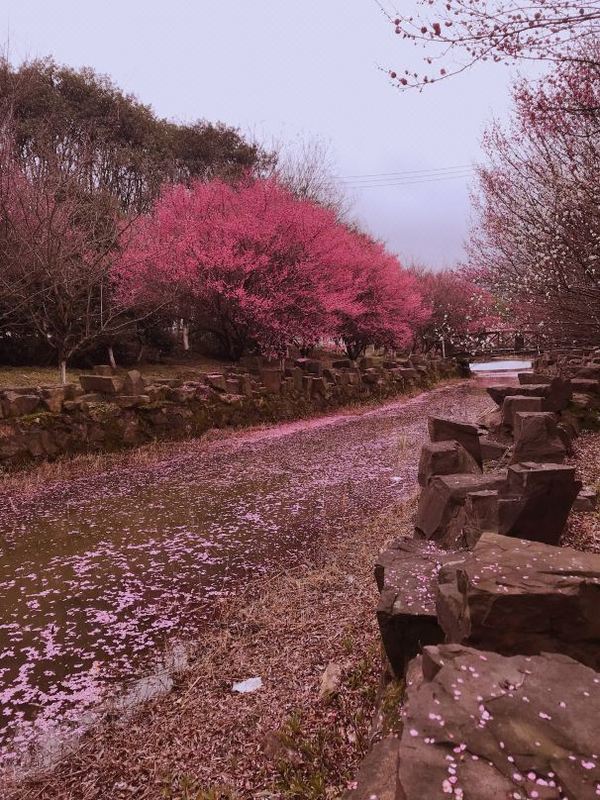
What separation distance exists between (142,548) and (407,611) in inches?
154

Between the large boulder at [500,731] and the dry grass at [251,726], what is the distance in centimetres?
102

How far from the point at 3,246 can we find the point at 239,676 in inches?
467

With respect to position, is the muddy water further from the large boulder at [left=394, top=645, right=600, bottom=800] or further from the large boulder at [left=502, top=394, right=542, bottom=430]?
the large boulder at [left=394, top=645, right=600, bottom=800]

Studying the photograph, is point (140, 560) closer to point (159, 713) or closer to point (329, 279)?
point (159, 713)

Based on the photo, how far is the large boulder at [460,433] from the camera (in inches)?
282

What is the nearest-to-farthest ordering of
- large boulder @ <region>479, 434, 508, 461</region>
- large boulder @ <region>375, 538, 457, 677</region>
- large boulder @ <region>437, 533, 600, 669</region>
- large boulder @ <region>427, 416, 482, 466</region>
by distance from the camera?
large boulder @ <region>437, 533, 600, 669</region> → large boulder @ <region>375, 538, 457, 677</region> → large boulder @ <region>427, 416, 482, 466</region> → large boulder @ <region>479, 434, 508, 461</region>

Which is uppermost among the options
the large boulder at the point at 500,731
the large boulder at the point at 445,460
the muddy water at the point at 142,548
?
the large boulder at the point at 500,731

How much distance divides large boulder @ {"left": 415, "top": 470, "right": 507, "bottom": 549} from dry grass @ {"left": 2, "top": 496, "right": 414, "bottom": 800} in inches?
33.5

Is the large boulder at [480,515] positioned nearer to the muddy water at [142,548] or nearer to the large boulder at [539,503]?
the large boulder at [539,503]

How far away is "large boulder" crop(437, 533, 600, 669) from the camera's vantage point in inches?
90.2

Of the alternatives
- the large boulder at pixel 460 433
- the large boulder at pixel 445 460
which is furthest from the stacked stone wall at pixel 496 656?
the large boulder at pixel 460 433

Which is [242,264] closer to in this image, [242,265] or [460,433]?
[242,265]

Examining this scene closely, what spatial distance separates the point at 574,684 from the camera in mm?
1822

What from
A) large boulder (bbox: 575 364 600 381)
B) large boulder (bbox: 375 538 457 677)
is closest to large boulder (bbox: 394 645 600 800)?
large boulder (bbox: 375 538 457 677)
